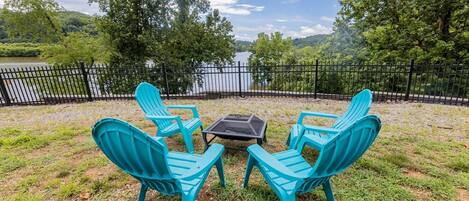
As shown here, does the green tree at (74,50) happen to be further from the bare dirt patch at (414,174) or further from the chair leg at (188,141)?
the bare dirt patch at (414,174)

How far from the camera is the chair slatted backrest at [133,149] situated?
135cm

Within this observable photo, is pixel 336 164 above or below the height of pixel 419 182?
above

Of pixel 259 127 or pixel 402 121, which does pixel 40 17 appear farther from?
pixel 402 121

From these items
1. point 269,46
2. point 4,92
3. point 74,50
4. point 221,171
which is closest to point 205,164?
point 221,171

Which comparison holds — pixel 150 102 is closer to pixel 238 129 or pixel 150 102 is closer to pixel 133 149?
pixel 238 129

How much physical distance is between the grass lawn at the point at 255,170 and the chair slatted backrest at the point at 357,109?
0.51 m

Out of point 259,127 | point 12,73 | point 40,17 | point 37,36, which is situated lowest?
point 259,127

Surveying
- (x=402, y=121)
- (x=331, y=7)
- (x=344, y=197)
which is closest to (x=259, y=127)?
(x=344, y=197)

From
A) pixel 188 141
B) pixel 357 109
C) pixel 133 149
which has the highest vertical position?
pixel 133 149

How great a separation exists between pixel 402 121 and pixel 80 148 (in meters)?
5.79

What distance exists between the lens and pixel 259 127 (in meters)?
3.09

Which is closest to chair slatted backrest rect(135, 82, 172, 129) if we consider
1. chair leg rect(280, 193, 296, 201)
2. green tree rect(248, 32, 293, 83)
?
chair leg rect(280, 193, 296, 201)

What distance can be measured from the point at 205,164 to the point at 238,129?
126cm

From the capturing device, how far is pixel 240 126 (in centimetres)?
308
